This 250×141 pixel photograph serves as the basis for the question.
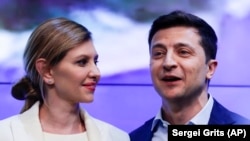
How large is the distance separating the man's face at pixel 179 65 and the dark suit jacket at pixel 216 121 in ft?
0.27

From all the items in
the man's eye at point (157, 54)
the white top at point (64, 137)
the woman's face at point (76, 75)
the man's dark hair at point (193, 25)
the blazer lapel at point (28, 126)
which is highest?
the man's dark hair at point (193, 25)

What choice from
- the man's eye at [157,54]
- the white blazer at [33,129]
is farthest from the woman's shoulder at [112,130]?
the man's eye at [157,54]

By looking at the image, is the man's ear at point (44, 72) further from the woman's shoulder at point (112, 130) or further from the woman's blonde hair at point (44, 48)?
the woman's shoulder at point (112, 130)

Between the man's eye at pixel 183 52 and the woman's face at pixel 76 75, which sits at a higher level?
the man's eye at pixel 183 52

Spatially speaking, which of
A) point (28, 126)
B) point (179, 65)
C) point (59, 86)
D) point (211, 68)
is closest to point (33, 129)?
point (28, 126)

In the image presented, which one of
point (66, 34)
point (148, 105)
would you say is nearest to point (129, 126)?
point (148, 105)

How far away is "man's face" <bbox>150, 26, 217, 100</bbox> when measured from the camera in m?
1.53

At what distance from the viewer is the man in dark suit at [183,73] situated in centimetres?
153

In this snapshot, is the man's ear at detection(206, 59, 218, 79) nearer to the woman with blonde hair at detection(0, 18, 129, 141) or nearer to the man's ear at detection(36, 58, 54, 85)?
the woman with blonde hair at detection(0, 18, 129, 141)

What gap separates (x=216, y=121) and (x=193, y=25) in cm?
31

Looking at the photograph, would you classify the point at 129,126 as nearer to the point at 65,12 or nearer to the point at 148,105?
the point at 148,105

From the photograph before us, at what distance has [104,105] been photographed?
5.47 ft

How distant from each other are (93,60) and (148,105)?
10.6 inches

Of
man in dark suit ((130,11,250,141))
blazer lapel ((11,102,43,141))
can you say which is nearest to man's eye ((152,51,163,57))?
man in dark suit ((130,11,250,141))
